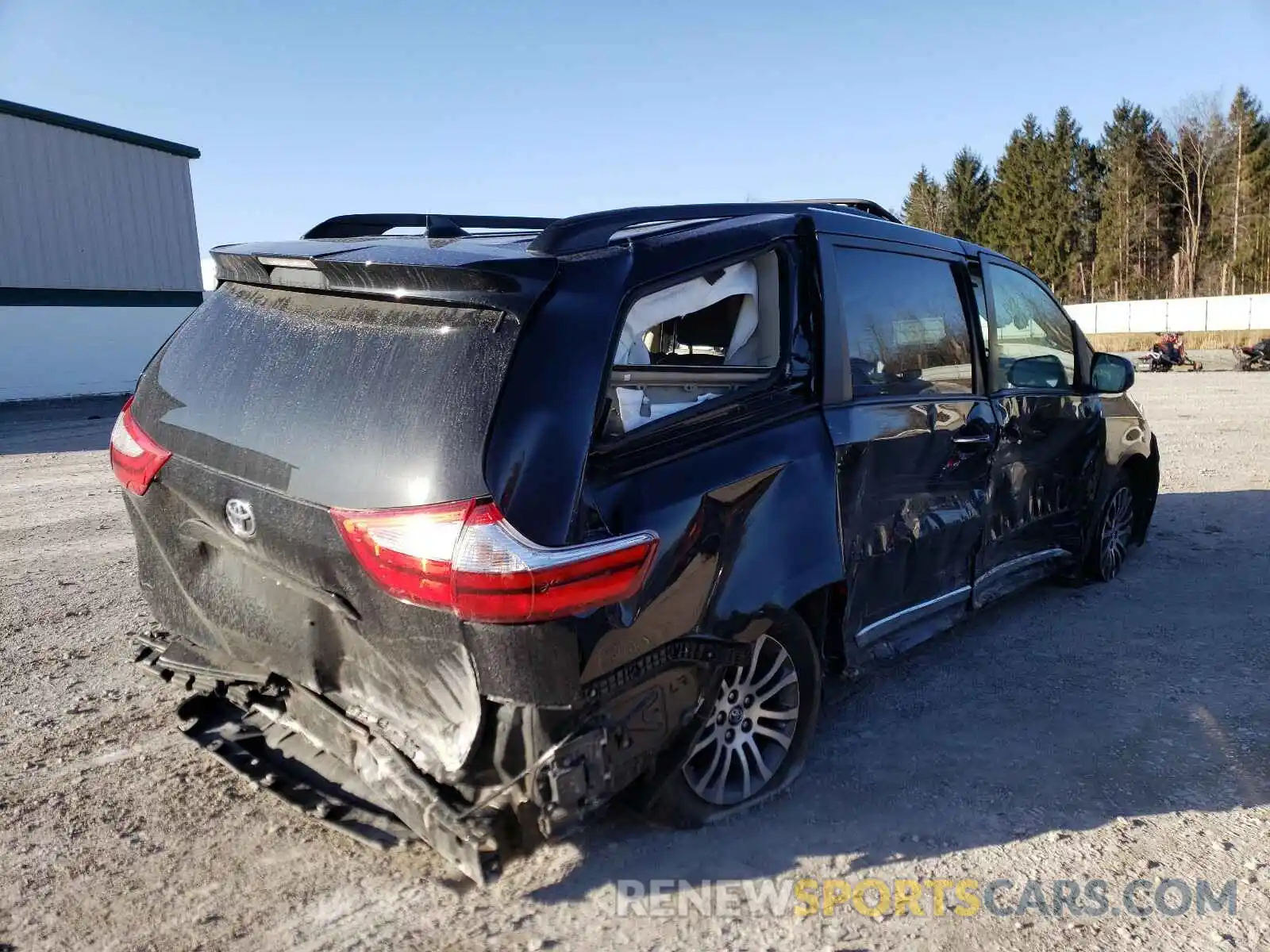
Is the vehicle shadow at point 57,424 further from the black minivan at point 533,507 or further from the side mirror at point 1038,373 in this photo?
the side mirror at point 1038,373

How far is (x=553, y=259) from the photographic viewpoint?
96.4 inches

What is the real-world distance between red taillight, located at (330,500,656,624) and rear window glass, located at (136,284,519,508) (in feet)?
0.18

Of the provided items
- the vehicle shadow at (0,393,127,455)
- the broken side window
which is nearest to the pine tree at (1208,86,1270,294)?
the vehicle shadow at (0,393,127,455)

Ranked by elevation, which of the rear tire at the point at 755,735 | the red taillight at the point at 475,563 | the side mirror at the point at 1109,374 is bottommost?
the rear tire at the point at 755,735

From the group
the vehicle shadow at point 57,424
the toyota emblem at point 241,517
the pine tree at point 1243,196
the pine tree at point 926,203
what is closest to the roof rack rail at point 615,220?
the toyota emblem at point 241,517

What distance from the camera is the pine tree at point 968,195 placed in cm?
7719

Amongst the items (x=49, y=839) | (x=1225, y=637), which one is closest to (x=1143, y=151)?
(x=1225, y=637)

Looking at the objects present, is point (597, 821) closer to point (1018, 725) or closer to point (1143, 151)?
point (1018, 725)

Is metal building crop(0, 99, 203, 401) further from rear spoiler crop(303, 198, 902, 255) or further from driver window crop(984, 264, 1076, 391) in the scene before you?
driver window crop(984, 264, 1076, 391)

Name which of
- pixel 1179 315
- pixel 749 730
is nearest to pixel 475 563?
pixel 749 730

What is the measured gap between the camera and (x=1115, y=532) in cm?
569

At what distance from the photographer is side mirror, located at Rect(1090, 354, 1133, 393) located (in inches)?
205

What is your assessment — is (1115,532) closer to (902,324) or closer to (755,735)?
(902,324)

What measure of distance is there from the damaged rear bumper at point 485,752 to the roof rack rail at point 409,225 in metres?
1.58
